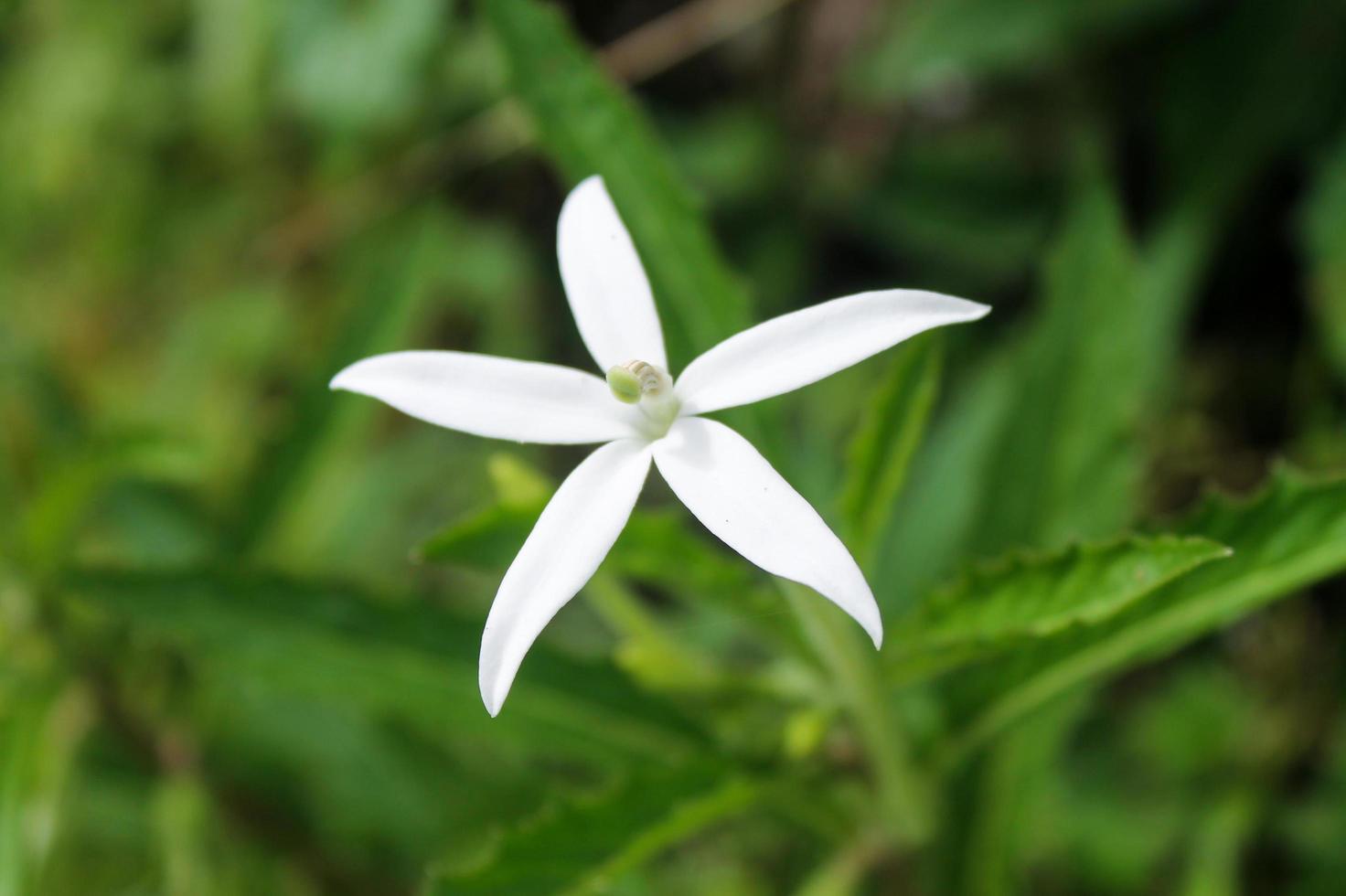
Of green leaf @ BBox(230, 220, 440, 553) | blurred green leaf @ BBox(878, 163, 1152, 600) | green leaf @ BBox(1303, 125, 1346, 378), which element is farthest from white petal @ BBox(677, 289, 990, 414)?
green leaf @ BBox(1303, 125, 1346, 378)

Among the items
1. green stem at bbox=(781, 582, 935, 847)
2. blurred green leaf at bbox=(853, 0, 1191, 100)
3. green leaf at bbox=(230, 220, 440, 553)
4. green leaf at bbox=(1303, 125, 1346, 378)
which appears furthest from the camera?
blurred green leaf at bbox=(853, 0, 1191, 100)

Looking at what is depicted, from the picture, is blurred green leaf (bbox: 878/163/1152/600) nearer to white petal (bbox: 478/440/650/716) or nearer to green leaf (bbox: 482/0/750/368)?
green leaf (bbox: 482/0/750/368)

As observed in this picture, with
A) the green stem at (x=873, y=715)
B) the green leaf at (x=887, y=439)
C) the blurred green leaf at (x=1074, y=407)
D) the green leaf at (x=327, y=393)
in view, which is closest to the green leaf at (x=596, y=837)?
the green stem at (x=873, y=715)

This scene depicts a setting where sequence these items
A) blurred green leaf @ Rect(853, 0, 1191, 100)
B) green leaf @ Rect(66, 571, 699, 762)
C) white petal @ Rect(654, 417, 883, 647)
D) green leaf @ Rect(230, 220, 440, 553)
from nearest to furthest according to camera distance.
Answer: white petal @ Rect(654, 417, 883, 647)
green leaf @ Rect(66, 571, 699, 762)
green leaf @ Rect(230, 220, 440, 553)
blurred green leaf @ Rect(853, 0, 1191, 100)

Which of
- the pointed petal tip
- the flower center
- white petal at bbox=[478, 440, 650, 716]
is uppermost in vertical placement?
the flower center

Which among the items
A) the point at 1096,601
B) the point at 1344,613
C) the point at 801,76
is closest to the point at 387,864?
the point at 1096,601

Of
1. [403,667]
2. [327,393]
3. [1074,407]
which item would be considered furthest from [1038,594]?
[327,393]

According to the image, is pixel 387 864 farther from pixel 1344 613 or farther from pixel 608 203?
A: pixel 1344 613
